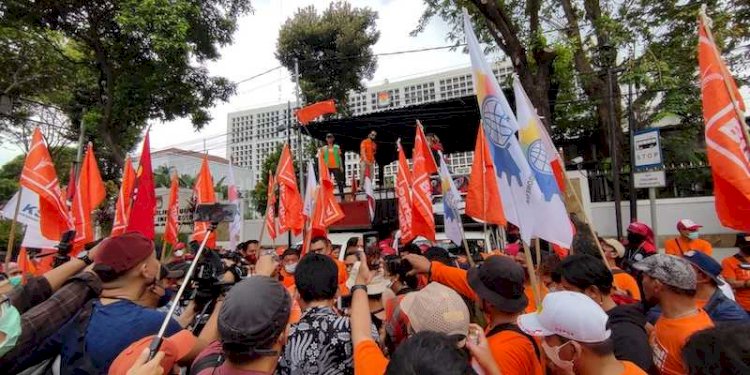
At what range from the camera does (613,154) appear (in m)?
10.4

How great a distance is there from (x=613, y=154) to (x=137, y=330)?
11.0 m

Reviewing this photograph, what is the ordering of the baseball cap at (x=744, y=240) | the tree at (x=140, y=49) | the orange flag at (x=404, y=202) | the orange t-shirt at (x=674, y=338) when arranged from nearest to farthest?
Result: the orange t-shirt at (x=674, y=338), the baseball cap at (x=744, y=240), the orange flag at (x=404, y=202), the tree at (x=140, y=49)

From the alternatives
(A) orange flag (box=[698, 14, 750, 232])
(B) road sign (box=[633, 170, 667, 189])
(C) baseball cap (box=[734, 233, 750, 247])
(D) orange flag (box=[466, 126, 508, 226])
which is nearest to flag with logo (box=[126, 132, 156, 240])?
(D) orange flag (box=[466, 126, 508, 226])

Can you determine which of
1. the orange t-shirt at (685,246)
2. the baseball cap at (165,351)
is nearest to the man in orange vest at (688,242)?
the orange t-shirt at (685,246)

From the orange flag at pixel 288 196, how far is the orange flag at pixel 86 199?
288 cm

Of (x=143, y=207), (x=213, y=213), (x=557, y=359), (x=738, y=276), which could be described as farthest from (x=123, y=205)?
(x=738, y=276)

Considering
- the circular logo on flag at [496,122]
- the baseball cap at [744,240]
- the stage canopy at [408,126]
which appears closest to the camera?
the circular logo on flag at [496,122]

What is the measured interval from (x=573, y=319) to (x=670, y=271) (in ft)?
2.94

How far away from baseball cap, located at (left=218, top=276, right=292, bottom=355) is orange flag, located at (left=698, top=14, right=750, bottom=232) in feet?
9.23

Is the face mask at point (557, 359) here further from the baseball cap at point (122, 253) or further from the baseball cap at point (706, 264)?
the baseball cap at point (122, 253)

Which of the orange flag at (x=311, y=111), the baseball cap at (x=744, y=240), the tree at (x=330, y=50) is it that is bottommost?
the baseball cap at (x=744, y=240)

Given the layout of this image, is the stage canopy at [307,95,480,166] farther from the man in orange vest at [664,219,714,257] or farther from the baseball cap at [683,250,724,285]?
the baseball cap at [683,250,724,285]

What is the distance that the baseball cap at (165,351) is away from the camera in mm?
1627

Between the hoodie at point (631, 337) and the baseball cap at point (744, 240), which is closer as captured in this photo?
the hoodie at point (631, 337)
